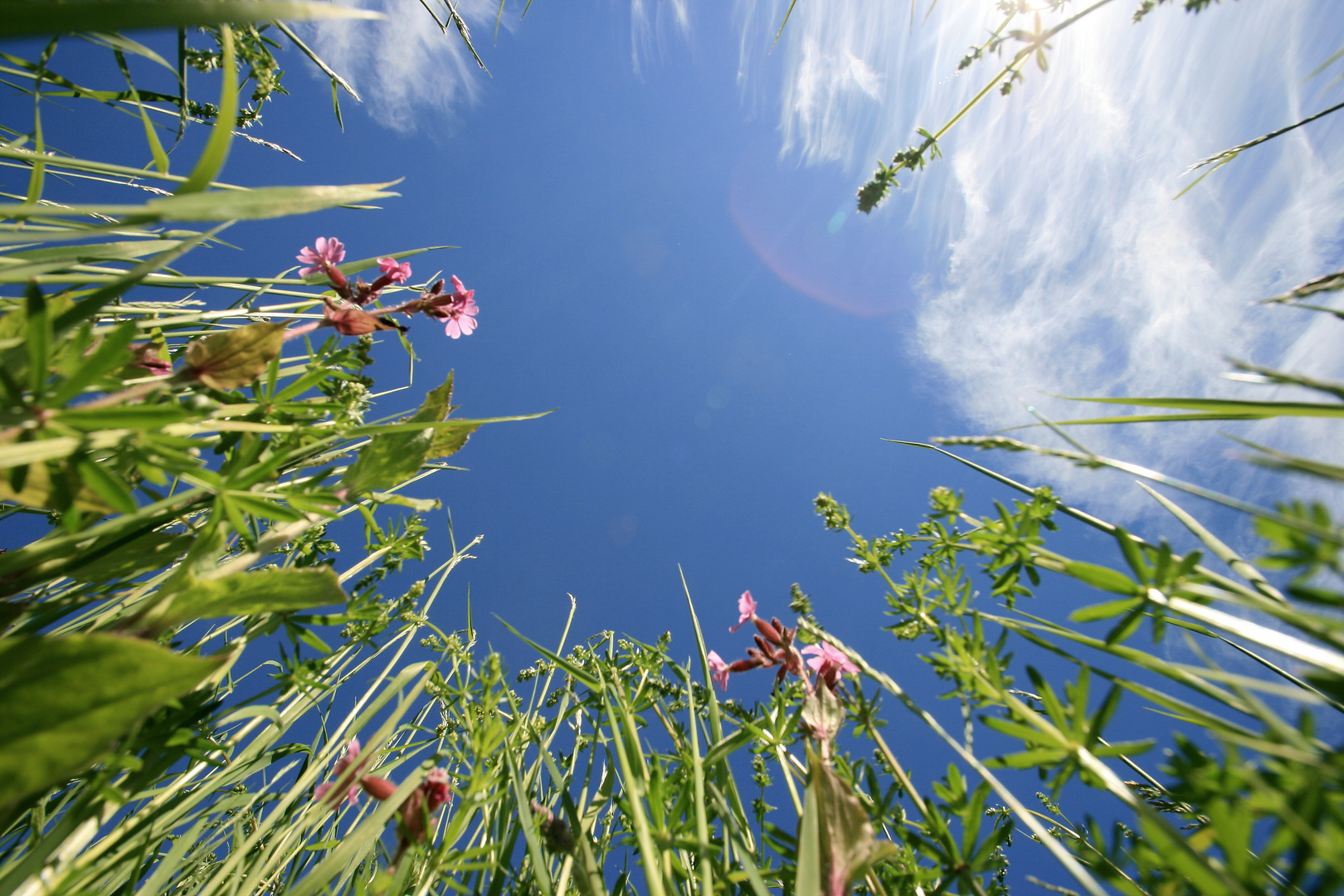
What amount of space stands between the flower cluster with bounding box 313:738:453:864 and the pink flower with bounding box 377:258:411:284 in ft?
4.13

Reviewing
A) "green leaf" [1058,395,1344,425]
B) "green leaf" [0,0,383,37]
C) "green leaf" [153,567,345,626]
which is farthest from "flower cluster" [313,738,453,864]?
"green leaf" [1058,395,1344,425]

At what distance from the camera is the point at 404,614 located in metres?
1.39

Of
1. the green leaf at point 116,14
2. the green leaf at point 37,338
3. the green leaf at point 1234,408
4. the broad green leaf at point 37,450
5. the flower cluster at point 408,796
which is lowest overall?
the flower cluster at point 408,796

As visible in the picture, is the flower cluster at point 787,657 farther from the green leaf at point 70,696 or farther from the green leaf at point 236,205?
the green leaf at point 236,205

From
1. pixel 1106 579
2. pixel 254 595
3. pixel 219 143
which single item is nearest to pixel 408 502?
pixel 254 595

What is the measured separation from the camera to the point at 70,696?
48cm

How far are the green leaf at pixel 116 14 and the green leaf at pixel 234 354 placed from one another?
59 centimetres

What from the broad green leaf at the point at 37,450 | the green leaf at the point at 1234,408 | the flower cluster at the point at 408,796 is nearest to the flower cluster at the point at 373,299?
the broad green leaf at the point at 37,450

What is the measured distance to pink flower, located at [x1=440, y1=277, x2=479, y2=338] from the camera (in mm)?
1664

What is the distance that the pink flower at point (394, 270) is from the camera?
4.79 ft

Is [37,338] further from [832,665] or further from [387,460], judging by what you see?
[832,665]

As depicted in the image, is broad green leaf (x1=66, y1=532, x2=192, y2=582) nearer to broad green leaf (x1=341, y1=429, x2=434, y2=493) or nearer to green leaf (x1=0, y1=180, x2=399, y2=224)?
broad green leaf (x1=341, y1=429, x2=434, y2=493)

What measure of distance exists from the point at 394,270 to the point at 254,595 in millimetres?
1156

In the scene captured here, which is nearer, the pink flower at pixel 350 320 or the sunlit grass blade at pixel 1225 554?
the sunlit grass blade at pixel 1225 554
